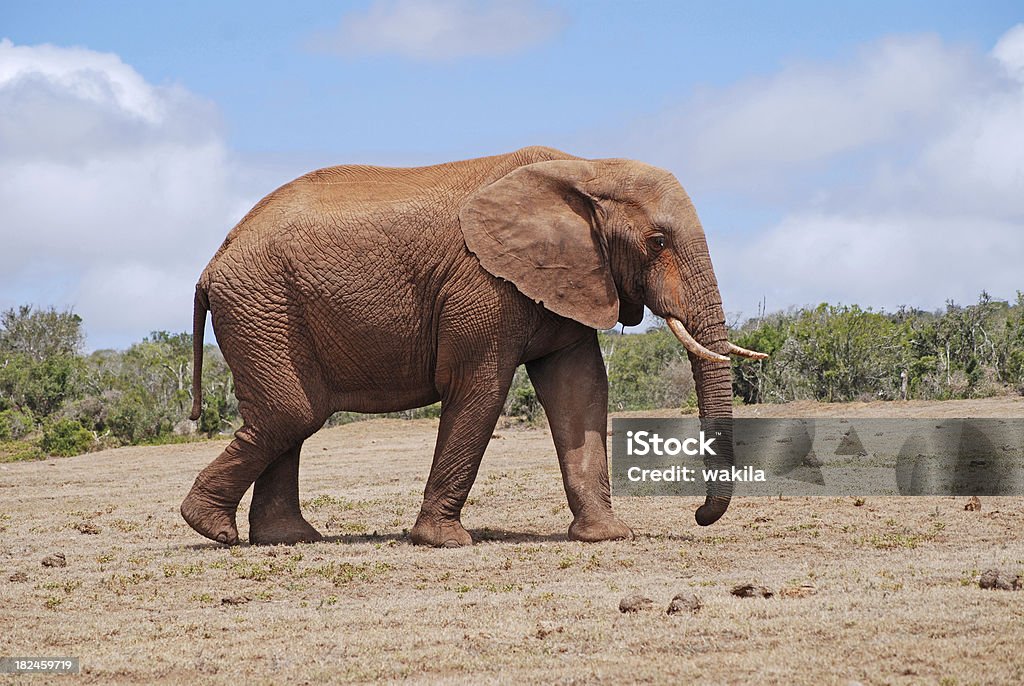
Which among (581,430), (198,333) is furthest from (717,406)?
(198,333)

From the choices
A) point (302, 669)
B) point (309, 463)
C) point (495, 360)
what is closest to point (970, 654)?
point (302, 669)

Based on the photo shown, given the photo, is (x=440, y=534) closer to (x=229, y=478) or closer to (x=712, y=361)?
(x=229, y=478)

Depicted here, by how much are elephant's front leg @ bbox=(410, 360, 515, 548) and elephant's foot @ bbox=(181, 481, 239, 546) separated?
195cm

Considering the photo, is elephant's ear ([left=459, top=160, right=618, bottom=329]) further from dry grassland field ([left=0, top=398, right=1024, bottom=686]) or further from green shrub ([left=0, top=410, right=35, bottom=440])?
green shrub ([left=0, top=410, right=35, bottom=440])

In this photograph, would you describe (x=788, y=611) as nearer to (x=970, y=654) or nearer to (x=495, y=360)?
(x=970, y=654)

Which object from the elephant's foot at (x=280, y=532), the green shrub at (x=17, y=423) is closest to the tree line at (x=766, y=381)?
the green shrub at (x=17, y=423)

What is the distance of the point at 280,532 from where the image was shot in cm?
1317

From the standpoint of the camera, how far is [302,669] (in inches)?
307

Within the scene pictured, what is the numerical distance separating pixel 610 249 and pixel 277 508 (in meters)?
4.27

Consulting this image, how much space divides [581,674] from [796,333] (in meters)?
26.7

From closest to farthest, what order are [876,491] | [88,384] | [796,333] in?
[876,491], [796,333], [88,384]

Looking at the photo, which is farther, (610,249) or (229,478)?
(229,478)

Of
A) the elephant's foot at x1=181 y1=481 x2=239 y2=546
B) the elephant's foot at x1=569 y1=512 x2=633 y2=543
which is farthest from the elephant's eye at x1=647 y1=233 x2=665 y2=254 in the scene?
the elephant's foot at x1=181 y1=481 x2=239 y2=546

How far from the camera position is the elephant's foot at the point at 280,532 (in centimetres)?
1315
